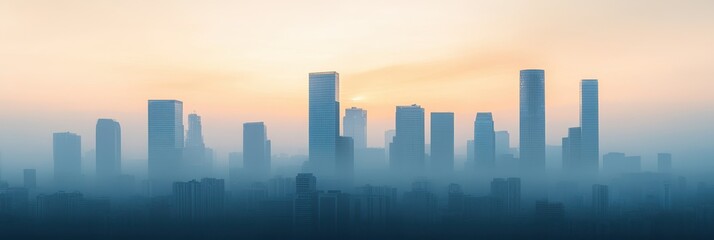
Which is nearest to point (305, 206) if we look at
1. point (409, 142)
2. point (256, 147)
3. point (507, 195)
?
point (507, 195)

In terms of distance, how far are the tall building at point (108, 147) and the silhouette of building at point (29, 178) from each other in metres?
15.7

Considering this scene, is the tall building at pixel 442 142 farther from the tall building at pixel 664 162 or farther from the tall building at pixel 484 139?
the tall building at pixel 664 162

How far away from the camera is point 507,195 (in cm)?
6975

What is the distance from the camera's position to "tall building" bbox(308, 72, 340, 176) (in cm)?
10125

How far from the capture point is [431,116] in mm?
116188

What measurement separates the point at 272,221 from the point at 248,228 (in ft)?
12.7

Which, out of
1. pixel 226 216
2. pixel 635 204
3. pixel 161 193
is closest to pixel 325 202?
pixel 226 216

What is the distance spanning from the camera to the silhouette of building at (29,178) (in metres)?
75.2

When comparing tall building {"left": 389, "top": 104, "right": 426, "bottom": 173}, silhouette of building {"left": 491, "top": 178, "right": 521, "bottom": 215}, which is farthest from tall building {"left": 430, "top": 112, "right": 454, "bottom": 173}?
silhouette of building {"left": 491, "top": 178, "right": 521, "bottom": 215}

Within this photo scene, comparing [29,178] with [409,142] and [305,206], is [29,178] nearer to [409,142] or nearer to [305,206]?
[305,206]

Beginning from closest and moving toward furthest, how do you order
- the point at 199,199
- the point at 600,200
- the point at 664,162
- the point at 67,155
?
1. the point at 199,199
2. the point at 600,200
3. the point at 664,162
4. the point at 67,155

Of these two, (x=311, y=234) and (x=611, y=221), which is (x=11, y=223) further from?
(x=611, y=221)

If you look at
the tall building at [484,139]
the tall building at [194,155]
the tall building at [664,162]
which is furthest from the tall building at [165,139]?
the tall building at [664,162]

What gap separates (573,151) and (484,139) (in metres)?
14.0
